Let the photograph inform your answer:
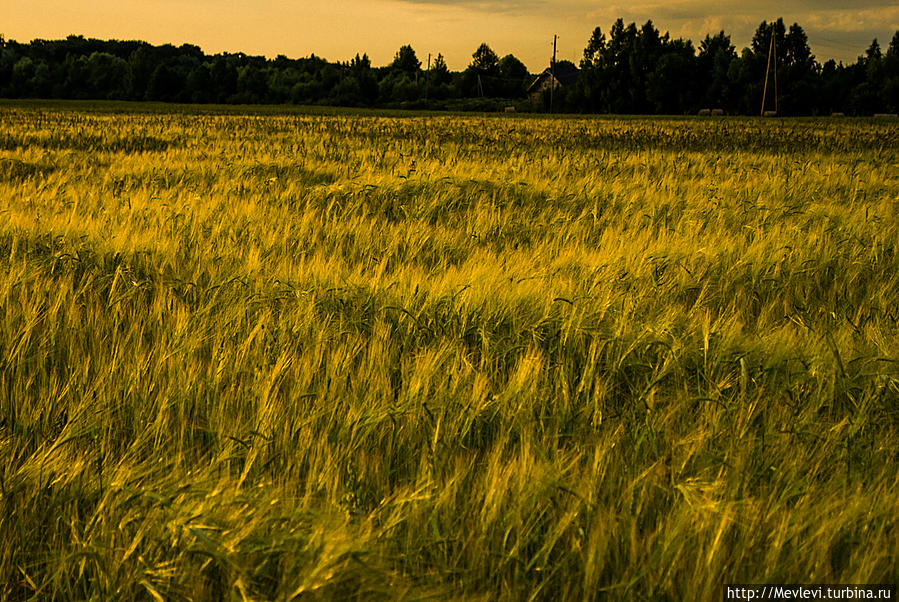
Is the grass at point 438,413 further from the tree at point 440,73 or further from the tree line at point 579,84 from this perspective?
the tree at point 440,73

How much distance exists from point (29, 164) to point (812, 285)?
8675mm

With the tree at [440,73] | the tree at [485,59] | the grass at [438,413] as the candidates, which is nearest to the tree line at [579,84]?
the tree at [440,73]

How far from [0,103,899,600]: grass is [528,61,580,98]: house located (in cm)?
8113

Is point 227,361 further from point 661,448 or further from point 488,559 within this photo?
point 661,448

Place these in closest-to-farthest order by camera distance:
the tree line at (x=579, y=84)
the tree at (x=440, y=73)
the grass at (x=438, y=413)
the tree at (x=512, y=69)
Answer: the grass at (x=438, y=413)
the tree line at (x=579, y=84)
the tree at (x=440, y=73)
the tree at (x=512, y=69)

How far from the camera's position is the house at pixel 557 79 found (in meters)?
92.7

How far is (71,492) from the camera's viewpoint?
53.1 inches

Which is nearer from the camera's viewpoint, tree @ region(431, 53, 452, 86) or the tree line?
the tree line

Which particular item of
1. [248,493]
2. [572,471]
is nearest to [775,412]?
[572,471]

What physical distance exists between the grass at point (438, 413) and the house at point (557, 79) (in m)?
81.1

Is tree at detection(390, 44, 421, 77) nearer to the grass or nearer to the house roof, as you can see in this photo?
the house roof

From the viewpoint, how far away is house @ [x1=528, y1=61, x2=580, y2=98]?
92.7 metres

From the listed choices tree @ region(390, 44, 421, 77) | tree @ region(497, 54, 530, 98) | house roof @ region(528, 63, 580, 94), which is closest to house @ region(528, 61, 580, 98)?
house roof @ region(528, 63, 580, 94)

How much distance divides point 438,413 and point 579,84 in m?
71.4
